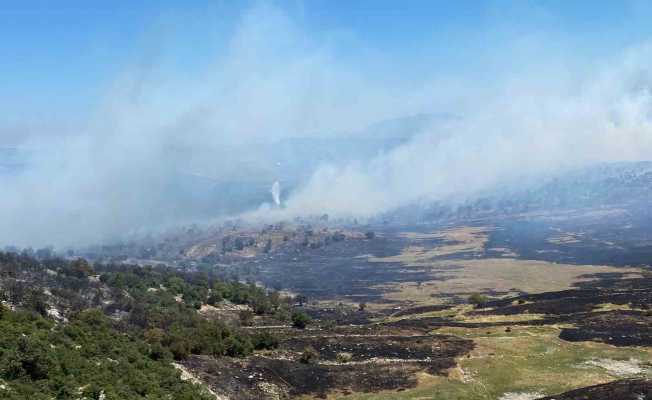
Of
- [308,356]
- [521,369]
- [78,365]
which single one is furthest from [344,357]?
[78,365]

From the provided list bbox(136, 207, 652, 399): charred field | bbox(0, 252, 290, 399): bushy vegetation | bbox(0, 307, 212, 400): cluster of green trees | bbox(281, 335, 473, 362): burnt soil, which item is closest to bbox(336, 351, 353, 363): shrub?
bbox(136, 207, 652, 399): charred field

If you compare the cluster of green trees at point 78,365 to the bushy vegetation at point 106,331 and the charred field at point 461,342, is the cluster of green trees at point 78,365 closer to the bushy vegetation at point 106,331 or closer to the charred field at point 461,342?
the bushy vegetation at point 106,331

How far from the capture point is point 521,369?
4709cm

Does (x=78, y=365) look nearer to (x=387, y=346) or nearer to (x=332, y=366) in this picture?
(x=332, y=366)

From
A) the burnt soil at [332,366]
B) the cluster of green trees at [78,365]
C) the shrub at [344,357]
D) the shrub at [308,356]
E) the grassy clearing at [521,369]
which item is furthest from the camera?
the shrub at [344,357]

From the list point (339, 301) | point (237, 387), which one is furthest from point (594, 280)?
point (237, 387)

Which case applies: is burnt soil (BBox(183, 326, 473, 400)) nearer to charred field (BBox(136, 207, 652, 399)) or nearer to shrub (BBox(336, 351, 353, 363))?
charred field (BBox(136, 207, 652, 399))

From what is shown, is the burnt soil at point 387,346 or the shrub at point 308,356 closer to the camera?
the shrub at point 308,356

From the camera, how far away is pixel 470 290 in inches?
4678

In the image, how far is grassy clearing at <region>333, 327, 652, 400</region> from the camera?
42062mm

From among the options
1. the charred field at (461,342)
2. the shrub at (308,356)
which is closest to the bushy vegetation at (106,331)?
the charred field at (461,342)

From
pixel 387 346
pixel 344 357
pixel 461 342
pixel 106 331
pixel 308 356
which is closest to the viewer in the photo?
pixel 106 331

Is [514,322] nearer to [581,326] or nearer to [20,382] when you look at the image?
[581,326]

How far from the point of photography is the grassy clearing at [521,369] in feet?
138
